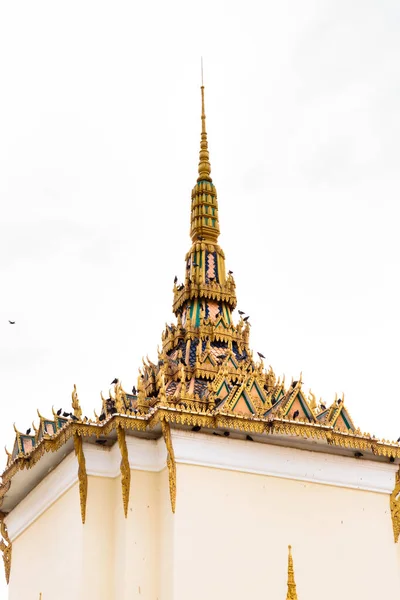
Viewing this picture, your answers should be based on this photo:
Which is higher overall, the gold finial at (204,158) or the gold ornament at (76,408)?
the gold finial at (204,158)

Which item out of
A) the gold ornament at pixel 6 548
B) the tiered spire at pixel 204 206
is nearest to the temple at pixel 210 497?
the gold ornament at pixel 6 548

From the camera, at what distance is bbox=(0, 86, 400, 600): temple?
56.7 ft

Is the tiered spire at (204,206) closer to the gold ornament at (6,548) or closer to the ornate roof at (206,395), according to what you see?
the ornate roof at (206,395)

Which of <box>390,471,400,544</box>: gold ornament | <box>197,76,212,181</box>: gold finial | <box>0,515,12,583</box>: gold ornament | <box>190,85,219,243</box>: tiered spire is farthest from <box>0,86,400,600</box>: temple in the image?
<box>197,76,212,181</box>: gold finial

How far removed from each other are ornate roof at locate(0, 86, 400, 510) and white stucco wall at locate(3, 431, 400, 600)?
473mm

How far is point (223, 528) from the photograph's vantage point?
17.5m

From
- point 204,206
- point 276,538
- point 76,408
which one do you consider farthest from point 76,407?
point 204,206

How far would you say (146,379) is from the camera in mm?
21047

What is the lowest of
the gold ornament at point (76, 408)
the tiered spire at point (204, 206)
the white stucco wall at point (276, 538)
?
the white stucco wall at point (276, 538)

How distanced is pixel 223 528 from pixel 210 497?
0.56 meters

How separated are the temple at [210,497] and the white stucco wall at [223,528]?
0.02 metres

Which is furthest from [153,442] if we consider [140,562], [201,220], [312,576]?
[201,220]

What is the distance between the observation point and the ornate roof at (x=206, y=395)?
17.8 metres

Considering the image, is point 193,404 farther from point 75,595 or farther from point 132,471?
point 75,595
